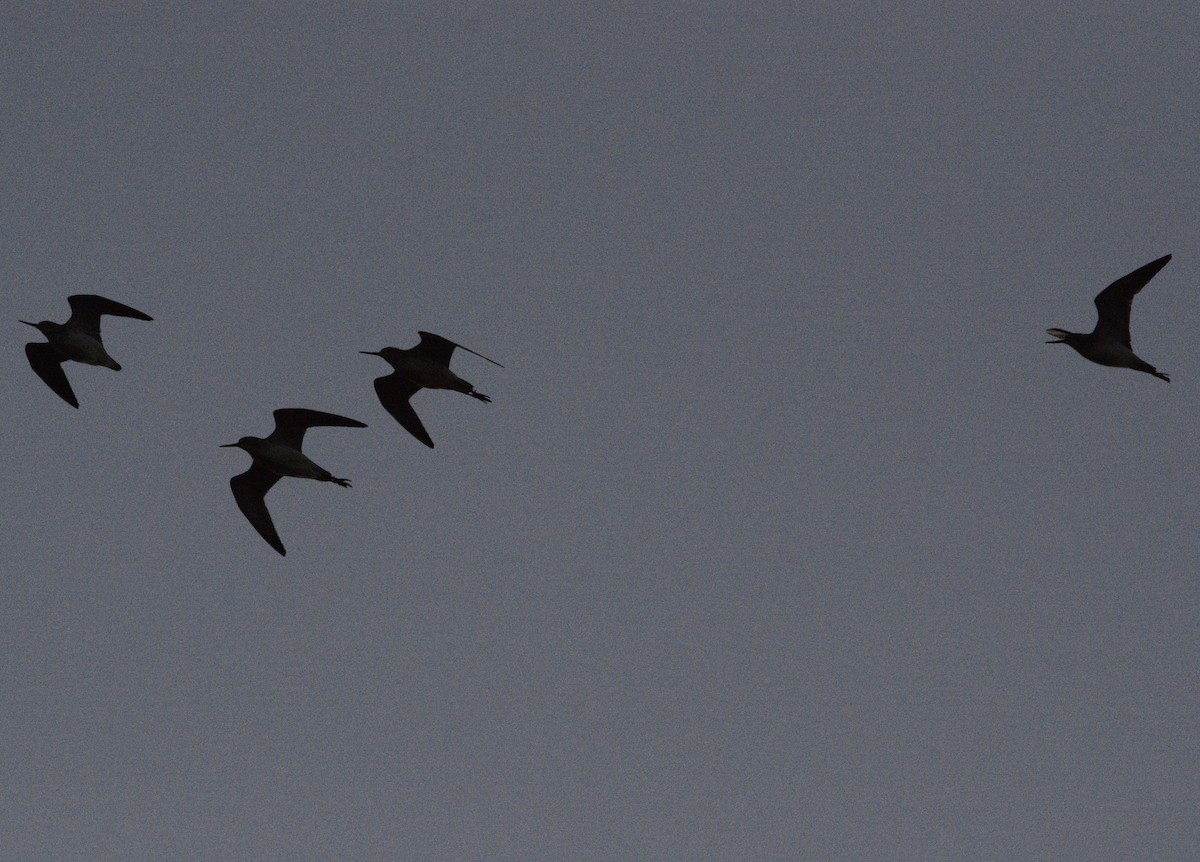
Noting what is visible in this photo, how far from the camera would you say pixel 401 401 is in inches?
1284

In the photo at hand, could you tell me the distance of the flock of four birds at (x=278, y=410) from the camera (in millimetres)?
30594

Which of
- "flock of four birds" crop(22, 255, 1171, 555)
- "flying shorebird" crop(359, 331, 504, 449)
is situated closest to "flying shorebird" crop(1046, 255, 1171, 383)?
"flock of four birds" crop(22, 255, 1171, 555)

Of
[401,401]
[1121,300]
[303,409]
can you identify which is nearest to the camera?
[1121,300]

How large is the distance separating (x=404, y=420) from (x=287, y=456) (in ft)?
9.28

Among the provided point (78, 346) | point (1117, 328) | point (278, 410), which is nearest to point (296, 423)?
point (278, 410)

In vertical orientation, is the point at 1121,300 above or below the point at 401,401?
A: above

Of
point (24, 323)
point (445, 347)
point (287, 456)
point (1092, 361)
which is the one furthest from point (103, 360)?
point (1092, 361)

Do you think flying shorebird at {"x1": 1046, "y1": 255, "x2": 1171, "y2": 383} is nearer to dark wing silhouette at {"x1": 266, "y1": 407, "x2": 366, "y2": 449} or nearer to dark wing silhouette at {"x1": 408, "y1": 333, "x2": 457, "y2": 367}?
dark wing silhouette at {"x1": 408, "y1": 333, "x2": 457, "y2": 367}

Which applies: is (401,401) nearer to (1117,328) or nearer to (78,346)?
(78,346)

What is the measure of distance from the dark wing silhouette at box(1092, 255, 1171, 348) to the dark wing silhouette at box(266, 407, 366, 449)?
14.1 metres

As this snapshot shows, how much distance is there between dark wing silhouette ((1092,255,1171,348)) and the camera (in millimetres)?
29422

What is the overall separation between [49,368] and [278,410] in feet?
20.0

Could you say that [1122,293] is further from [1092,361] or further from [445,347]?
[445,347]

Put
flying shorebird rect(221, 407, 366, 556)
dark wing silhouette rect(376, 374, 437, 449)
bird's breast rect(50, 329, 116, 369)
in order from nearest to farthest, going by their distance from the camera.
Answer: flying shorebird rect(221, 407, 366, 556) < bird's breast rect(50, 329, 116, 369) < dark wing silhouette rect(376, 374, 437, 449)
